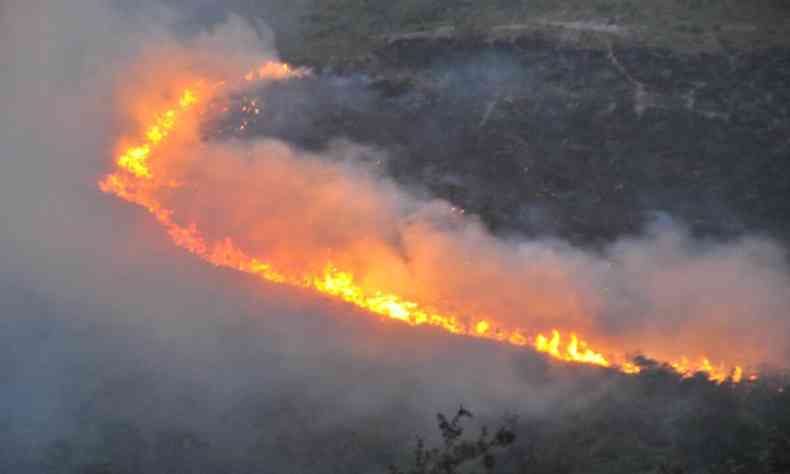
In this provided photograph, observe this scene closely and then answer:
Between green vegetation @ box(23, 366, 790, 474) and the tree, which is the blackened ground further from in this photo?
the tree

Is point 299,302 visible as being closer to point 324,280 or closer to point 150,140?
point 324,280

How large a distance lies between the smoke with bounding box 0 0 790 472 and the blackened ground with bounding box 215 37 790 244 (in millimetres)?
1660

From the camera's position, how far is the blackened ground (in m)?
36.1

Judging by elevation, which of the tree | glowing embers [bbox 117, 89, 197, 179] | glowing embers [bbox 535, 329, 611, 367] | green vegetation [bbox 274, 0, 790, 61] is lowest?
the tree

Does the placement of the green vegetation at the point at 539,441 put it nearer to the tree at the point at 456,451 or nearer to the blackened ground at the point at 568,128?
the tree at the point at 456,451

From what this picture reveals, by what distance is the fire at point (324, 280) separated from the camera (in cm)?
2819

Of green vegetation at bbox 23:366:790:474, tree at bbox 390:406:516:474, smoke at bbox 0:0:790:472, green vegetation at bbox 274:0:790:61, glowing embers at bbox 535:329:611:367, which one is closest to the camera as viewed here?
green vegetation at bbox 23:366:790:474

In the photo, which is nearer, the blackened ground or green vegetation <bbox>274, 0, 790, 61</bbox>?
the blackened ground

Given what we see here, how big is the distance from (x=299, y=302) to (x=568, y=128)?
50.8 feet

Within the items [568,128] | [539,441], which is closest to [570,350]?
[539,441]

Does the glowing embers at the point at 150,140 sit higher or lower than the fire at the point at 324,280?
higher

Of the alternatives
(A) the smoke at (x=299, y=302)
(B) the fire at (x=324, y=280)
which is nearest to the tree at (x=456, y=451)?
(A) the smoke at (x=299, y=302)

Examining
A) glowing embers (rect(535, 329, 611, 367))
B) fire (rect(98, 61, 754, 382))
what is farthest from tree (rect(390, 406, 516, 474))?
fire (rect(98, 61, 754, 382))

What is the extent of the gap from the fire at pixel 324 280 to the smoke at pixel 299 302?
17.0 inches
